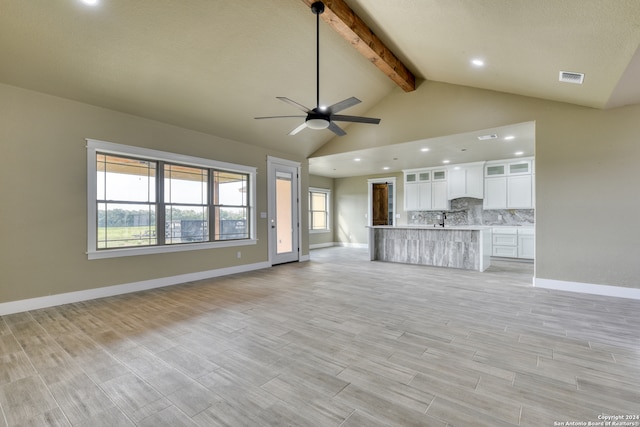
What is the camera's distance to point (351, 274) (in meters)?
5.61

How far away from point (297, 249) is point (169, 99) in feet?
14.4

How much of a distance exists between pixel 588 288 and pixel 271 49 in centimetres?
576

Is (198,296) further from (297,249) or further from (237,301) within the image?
(297,249)

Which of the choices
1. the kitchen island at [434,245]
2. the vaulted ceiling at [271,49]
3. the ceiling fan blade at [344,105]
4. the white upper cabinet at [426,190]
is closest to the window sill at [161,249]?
the vaulted ceiling at [271,49]

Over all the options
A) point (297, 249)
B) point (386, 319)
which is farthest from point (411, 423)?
point (297, 249)

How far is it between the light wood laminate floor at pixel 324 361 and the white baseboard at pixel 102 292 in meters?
0.15

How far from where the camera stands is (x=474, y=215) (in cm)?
823

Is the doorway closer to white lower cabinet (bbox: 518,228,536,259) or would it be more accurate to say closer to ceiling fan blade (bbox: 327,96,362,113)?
white lower cabinet (bbox: 518,228,536,259)

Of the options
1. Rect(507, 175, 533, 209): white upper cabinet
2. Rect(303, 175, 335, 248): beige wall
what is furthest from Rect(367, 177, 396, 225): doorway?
Rect(507, 175, 533, 209): white upper cabinet

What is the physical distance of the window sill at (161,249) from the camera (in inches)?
161

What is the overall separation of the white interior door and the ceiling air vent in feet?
16.9

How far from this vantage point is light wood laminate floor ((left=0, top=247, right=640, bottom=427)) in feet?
5.55

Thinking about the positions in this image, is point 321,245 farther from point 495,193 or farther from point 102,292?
point 102,292

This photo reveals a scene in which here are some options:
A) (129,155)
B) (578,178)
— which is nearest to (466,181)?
(578,178)
